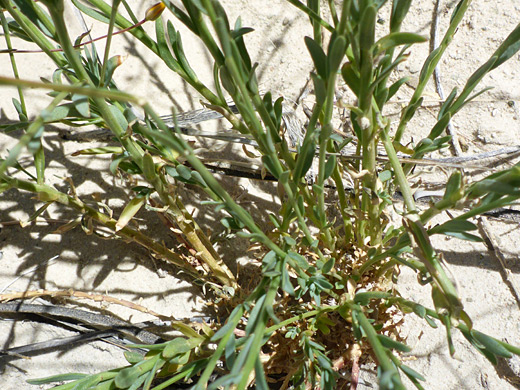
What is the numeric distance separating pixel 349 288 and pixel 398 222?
0.41m

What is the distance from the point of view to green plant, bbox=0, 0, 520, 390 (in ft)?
2.17

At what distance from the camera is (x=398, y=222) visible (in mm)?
1450

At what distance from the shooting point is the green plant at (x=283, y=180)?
66 centimetres

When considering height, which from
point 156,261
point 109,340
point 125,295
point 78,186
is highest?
point 78,186

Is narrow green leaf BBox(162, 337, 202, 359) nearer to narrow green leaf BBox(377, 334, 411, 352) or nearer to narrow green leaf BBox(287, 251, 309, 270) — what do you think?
narrow green leaf BBox(287, 251, 309, 270)

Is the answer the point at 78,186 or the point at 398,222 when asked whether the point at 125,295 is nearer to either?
the point at 78,186

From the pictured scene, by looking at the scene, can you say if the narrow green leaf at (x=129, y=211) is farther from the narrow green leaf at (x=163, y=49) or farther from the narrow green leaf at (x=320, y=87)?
the narrow green leaf at (x=320, y=87)

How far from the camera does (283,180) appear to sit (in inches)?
30.6

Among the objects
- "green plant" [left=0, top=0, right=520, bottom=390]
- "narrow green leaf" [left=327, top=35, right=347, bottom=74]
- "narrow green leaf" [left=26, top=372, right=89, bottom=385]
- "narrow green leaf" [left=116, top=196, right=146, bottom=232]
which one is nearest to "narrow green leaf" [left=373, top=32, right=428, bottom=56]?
"green plant" [left=0, top=0, right=520, bottom=390]

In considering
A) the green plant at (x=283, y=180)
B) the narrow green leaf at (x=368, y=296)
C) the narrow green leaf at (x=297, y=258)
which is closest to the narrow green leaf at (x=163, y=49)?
the green plant at (x=283, y=180)

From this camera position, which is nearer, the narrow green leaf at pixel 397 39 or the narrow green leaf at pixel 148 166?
the narrow green leaf at pixel 397 39

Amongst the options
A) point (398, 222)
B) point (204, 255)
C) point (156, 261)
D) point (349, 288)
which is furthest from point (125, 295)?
point (398, 222)

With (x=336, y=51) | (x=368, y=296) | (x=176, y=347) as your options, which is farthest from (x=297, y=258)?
(x=336, y=51)

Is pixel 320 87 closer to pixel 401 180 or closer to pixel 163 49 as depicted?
pixel 401 180
